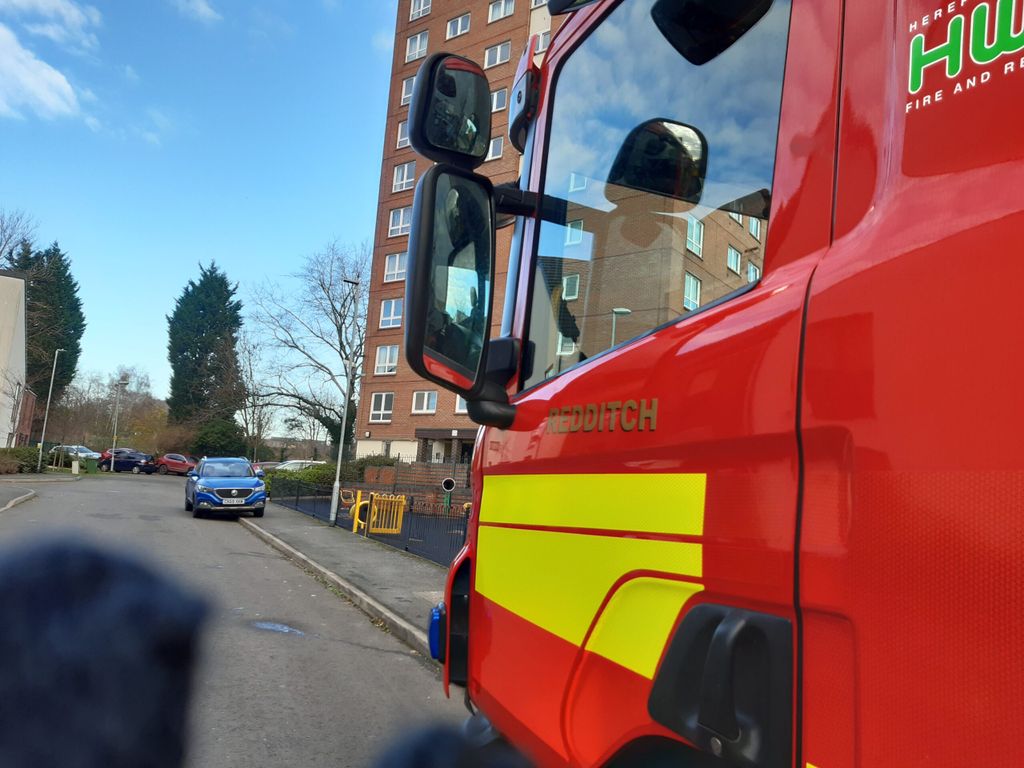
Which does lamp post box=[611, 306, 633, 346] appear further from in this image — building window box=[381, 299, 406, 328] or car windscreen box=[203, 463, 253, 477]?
building window box=[381, 299, 406, 328]

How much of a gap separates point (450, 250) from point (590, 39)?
2.43ft

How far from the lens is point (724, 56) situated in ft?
5.08

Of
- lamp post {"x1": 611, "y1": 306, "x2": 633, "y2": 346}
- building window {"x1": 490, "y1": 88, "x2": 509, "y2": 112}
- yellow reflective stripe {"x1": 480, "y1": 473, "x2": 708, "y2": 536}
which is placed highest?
building window {"x1": 490, "y1": 88, "x2": 509, "y2": 112}

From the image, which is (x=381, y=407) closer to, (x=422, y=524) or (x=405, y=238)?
(x=405, y=238)

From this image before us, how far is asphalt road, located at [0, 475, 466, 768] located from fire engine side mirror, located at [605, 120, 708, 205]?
4.04 ft

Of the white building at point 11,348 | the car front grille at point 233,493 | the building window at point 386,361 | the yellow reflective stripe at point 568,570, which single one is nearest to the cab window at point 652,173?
the yellow reflective stripe at point 568,570

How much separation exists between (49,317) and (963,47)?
5531 cm

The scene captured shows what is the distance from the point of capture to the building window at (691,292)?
61.8 inches

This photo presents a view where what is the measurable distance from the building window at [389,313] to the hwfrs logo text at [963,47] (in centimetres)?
3882

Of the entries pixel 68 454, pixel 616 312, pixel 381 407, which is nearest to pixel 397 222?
pixel 381 407

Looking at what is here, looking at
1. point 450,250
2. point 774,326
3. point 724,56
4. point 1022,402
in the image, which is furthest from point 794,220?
point 450,250

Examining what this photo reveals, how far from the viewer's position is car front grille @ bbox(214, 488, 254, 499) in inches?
738

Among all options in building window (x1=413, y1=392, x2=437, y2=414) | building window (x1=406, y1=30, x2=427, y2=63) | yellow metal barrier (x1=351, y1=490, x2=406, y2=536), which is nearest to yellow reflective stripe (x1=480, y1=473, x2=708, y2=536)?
yellow metal barrier (x1=351, y1=490, x2=406, y2=536)

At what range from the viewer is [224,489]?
18.8m
